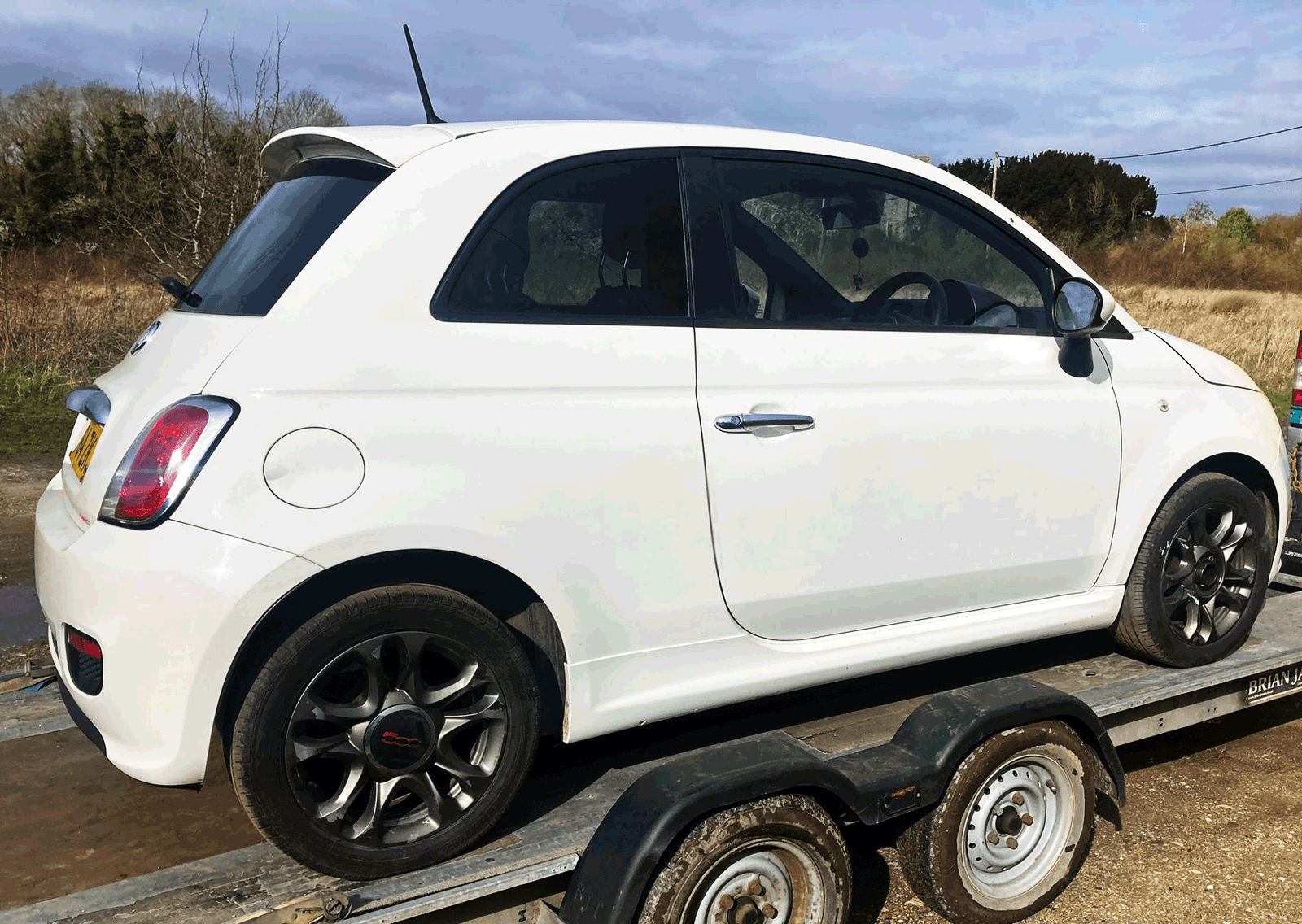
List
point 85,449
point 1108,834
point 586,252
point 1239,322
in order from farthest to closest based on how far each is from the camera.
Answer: point 1239,322 < point 1108,834 < point 586,252 < point 85,449

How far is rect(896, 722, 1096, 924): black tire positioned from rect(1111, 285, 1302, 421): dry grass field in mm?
11671

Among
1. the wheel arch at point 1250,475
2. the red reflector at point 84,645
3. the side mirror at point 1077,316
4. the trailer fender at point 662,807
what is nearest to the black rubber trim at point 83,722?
the red reflector at point 84,645

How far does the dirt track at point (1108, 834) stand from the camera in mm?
2562

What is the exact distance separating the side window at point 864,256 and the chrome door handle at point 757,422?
28 cm

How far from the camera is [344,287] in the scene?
2406mm

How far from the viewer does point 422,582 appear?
2.46 metres

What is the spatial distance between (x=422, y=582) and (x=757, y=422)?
0.90 metres

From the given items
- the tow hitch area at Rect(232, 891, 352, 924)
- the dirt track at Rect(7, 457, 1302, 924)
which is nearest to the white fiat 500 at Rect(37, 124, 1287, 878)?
the tow hitch area at Rect(232, 891, 352, 924)

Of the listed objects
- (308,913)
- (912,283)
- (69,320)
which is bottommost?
(308,913)

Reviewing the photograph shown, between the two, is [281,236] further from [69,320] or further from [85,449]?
[69,320]

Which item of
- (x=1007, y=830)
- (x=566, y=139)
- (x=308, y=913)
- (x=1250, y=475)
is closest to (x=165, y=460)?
(x=308, y=913)

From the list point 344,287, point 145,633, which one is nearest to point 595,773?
point 145,633

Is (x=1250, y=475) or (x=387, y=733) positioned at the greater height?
(x=1250, y=475)

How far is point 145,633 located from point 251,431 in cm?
46
